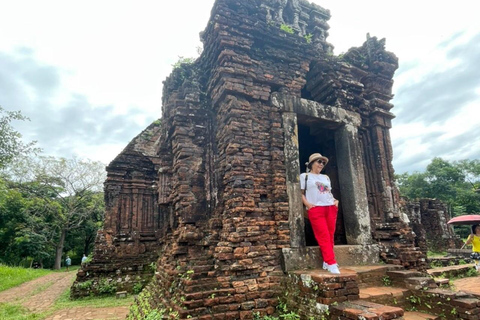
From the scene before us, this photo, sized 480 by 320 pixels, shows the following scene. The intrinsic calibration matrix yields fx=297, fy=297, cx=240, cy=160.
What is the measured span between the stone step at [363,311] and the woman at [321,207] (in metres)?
0.88

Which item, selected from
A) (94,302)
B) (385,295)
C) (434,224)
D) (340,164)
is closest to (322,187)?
(340,164)

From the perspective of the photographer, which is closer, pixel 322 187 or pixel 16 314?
pixel 322 187

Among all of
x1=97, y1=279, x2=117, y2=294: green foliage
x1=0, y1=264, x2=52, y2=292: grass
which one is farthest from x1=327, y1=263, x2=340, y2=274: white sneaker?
x1=0, y1=264, x2=52, y2=292: grass

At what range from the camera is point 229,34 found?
5.43 metres

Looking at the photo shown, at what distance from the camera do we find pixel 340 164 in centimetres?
619

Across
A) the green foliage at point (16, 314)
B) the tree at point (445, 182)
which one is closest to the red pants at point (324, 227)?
the green foliage at point (16, 314)

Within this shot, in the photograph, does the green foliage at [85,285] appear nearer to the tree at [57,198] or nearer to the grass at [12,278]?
the grass at [12,278]

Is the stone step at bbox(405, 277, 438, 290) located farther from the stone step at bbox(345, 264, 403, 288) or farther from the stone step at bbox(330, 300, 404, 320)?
the stone step at bbox(330, 300, 404, 320)

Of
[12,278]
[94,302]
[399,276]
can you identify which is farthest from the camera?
[12,278]

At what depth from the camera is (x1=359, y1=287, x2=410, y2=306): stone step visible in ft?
13.3

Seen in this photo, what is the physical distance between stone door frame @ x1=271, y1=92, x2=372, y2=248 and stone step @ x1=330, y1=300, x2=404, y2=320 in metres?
1.44

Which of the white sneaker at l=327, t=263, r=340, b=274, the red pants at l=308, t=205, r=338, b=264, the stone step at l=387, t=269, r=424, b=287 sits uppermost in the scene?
the red pants at l=308, t=205, r=338, b=264

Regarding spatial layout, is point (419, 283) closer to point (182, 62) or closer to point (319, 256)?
point (319, 256)

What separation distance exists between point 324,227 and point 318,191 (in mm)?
590
